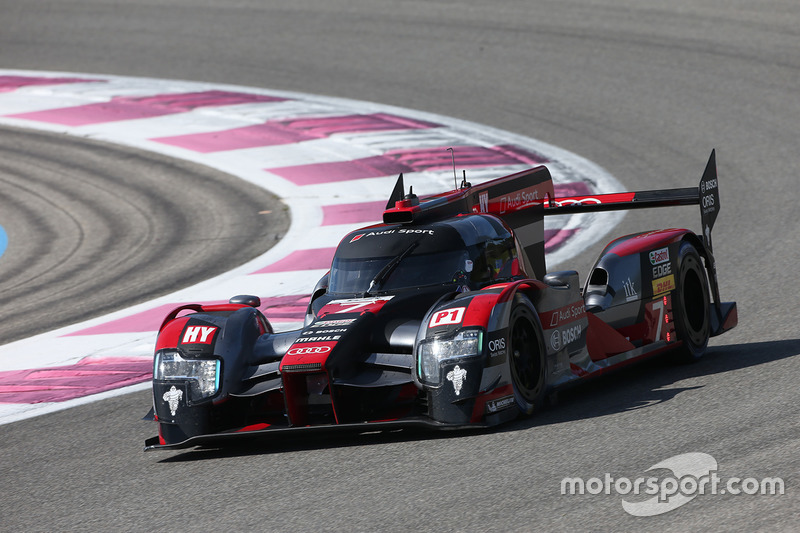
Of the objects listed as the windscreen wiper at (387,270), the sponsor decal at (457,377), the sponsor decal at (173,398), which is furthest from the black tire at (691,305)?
the sponsor decal at (173,398)

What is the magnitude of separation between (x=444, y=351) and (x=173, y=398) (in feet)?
5.51

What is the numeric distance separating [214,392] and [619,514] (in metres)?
2.80

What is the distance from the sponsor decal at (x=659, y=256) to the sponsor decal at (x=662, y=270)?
0.03 m

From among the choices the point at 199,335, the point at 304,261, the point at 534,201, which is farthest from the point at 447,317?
the point at 304,261

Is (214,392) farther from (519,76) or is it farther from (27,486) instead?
(519,76)

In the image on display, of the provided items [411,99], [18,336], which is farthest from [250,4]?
[18,336]

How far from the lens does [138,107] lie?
18.9 metres

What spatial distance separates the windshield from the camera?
23.3ft

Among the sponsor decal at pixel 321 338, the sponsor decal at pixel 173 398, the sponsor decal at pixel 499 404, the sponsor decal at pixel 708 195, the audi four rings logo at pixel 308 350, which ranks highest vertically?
the sponsor decal at pixel 708 195

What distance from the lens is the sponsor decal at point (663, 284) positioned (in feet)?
25.9

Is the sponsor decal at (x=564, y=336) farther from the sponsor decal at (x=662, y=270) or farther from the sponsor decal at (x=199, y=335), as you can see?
the sponsor decal at (x=199, y=335)

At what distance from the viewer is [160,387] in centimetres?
674

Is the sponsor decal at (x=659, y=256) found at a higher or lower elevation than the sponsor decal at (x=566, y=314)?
higher

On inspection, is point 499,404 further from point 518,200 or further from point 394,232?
point 518,200
